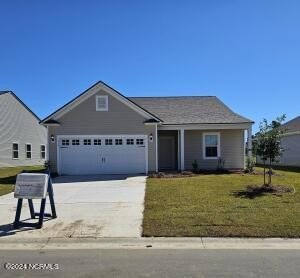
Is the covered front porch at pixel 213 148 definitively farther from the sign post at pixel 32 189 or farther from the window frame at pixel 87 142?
the sign post at pixel 32 189

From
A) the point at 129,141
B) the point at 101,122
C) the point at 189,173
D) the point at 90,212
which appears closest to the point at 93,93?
the point at 101,122

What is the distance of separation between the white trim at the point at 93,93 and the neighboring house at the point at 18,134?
1281 cm

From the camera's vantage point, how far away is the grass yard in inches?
372

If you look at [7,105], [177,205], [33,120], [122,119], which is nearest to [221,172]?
[122,119]

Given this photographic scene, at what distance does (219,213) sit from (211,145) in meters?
15.6

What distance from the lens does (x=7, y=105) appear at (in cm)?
3700

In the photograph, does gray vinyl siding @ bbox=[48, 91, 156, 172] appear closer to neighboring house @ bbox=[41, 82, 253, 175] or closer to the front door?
neighboring house @ bbox=[41, 82, 253, 175]

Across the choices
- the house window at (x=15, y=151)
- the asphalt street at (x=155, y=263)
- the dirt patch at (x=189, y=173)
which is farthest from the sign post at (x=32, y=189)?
the house window at (x=15, y=151)

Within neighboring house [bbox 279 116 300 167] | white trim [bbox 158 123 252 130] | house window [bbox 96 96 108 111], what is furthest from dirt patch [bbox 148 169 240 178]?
neighboring house [bbox 279 116 300 167]

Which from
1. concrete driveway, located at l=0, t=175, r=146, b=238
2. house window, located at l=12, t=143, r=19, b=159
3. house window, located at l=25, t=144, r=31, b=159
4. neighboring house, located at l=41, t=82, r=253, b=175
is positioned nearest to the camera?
concrete driveway, located at l=0, t=175, r=146, b=238

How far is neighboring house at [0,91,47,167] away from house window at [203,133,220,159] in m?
17.8

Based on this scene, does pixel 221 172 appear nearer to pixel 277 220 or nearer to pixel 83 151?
pixel 83 151

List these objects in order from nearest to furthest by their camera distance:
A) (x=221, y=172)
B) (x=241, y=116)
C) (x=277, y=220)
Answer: (x=277, y=220) < (x=221, y=172) < (x=241, y=116)

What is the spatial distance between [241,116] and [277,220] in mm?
16878
